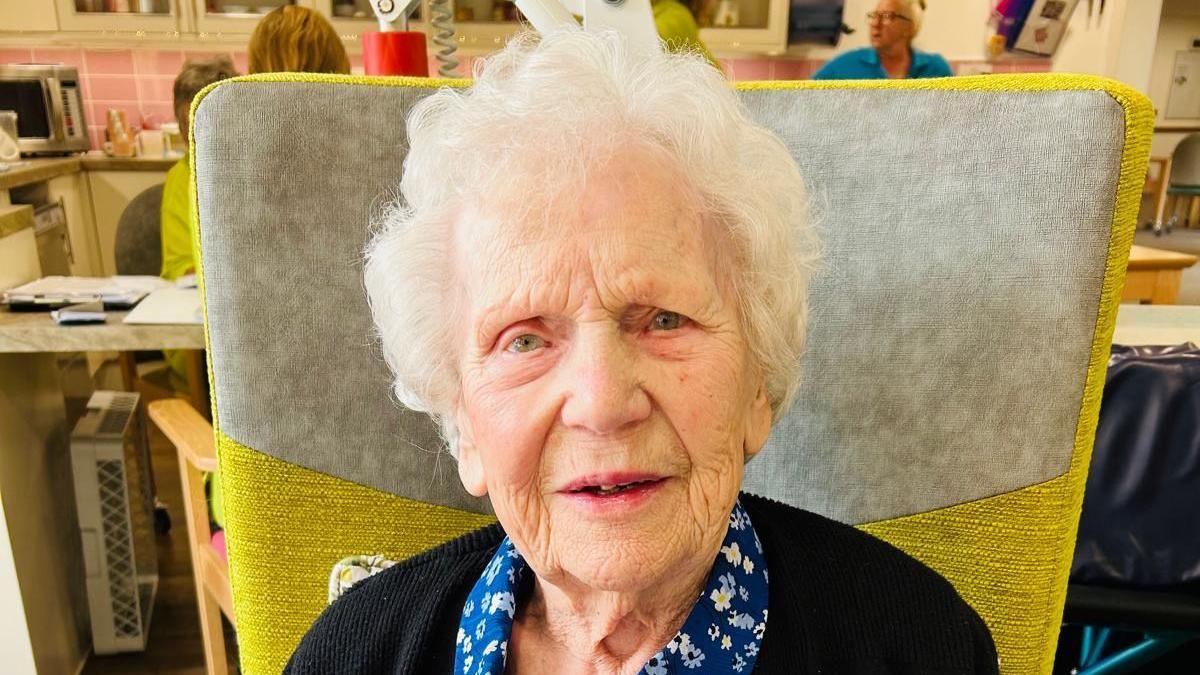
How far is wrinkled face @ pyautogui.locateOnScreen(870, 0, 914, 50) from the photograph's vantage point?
3.33 metres

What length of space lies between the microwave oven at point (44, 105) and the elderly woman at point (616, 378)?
3597mm

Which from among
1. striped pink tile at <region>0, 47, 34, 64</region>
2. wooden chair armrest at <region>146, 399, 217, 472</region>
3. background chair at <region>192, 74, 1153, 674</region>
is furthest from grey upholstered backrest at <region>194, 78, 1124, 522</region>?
striped pink tile at <region>0, 47, 34, 64</region>

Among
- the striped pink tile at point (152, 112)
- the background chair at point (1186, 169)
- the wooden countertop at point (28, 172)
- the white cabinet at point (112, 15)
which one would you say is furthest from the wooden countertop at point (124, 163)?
the background chair at point (1186, 169)

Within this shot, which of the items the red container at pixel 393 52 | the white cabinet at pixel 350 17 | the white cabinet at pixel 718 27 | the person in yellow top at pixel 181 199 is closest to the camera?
the red container at pixel 393 52

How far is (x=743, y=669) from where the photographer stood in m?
0.87

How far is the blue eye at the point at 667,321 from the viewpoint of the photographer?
822mm

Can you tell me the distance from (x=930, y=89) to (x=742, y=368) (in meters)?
0.43

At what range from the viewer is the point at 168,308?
1.96 meters

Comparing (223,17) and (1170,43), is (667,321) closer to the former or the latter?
(223,17)

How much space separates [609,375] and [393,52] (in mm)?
722

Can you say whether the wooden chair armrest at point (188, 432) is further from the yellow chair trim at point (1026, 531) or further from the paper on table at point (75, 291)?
the yellow chair trim at point (1026, 531)

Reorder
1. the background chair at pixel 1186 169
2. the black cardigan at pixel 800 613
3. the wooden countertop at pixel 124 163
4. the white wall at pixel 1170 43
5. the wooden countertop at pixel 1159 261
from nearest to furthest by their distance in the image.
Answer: the black cardigan at pixel 800 613 → the wooden countertop at pixel 1159 261 → the wooden countertop at pixel 124 163 → the background chair at pixel 1186 169 → the white wall at pixel 1170 43

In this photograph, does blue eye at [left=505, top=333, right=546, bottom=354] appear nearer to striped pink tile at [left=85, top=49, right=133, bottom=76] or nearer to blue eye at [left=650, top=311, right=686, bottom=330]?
blue eye at [left=650, top=311, right=686, bottom=330]

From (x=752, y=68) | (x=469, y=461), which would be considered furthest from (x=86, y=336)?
(x=752, y=68)
